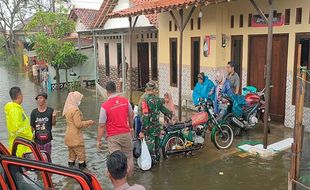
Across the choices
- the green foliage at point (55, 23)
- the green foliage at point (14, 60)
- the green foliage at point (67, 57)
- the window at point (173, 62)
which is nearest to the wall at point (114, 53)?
the green foliage at point (67, 57)

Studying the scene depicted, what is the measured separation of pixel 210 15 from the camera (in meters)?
10.6

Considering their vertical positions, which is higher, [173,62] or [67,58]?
[67,58]

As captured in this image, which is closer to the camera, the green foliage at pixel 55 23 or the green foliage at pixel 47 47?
the green foliage at pixel 47 47

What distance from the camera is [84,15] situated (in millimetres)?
21562

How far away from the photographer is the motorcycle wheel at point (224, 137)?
25.2 ft

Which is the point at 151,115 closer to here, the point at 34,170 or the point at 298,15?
the point at 34,170

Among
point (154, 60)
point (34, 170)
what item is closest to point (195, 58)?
point (154, 60)

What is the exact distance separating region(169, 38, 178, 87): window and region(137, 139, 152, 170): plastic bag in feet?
20.7

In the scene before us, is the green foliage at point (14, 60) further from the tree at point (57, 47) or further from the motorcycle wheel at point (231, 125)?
the motorcycle wheel at point (231, 125)

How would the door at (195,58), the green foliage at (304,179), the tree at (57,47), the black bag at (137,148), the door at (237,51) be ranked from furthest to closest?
the tree at (57,47) < the door at (195,58) < the door at (237,51) < the black bag at (137,148) < the green foliage at (304,179)

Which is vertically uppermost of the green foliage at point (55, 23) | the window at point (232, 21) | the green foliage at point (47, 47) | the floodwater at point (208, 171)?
the green foliage at point (55, 23)

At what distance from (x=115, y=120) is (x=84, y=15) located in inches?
668

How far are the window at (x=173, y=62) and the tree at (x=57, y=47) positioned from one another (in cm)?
713

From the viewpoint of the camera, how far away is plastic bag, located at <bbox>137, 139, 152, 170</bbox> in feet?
21.4
